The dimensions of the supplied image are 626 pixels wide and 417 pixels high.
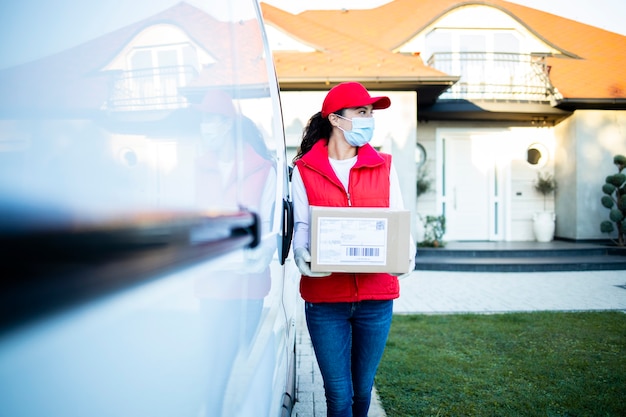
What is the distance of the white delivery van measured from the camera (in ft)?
1.14

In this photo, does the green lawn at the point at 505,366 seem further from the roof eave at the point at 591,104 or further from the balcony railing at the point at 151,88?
the roof eave at the point at 591,104

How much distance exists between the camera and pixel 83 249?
349mm

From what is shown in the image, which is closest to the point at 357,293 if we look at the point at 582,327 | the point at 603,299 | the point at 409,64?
the point at 582,327

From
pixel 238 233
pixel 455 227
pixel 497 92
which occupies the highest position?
pixel 497 92

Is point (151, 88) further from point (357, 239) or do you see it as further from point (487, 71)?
point (487, 71)

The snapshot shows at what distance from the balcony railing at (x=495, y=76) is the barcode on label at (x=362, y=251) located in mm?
11125

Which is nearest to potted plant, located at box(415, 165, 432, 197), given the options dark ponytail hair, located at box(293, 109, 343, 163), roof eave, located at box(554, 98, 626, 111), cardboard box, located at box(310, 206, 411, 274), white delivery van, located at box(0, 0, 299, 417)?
roof eave, located at box(554, 98, 626, 111)

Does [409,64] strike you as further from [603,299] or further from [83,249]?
[83,249]

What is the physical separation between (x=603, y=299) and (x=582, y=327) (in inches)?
82.9

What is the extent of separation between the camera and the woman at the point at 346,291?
6.91ft

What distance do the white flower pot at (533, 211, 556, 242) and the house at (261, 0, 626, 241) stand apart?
0.39 metres

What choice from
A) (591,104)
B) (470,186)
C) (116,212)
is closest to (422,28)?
(470,186)

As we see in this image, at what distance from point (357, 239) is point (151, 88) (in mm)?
1350

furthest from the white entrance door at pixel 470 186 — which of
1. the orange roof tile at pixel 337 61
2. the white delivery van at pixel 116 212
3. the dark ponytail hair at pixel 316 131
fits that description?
the white delivery van at pixel 116 212
